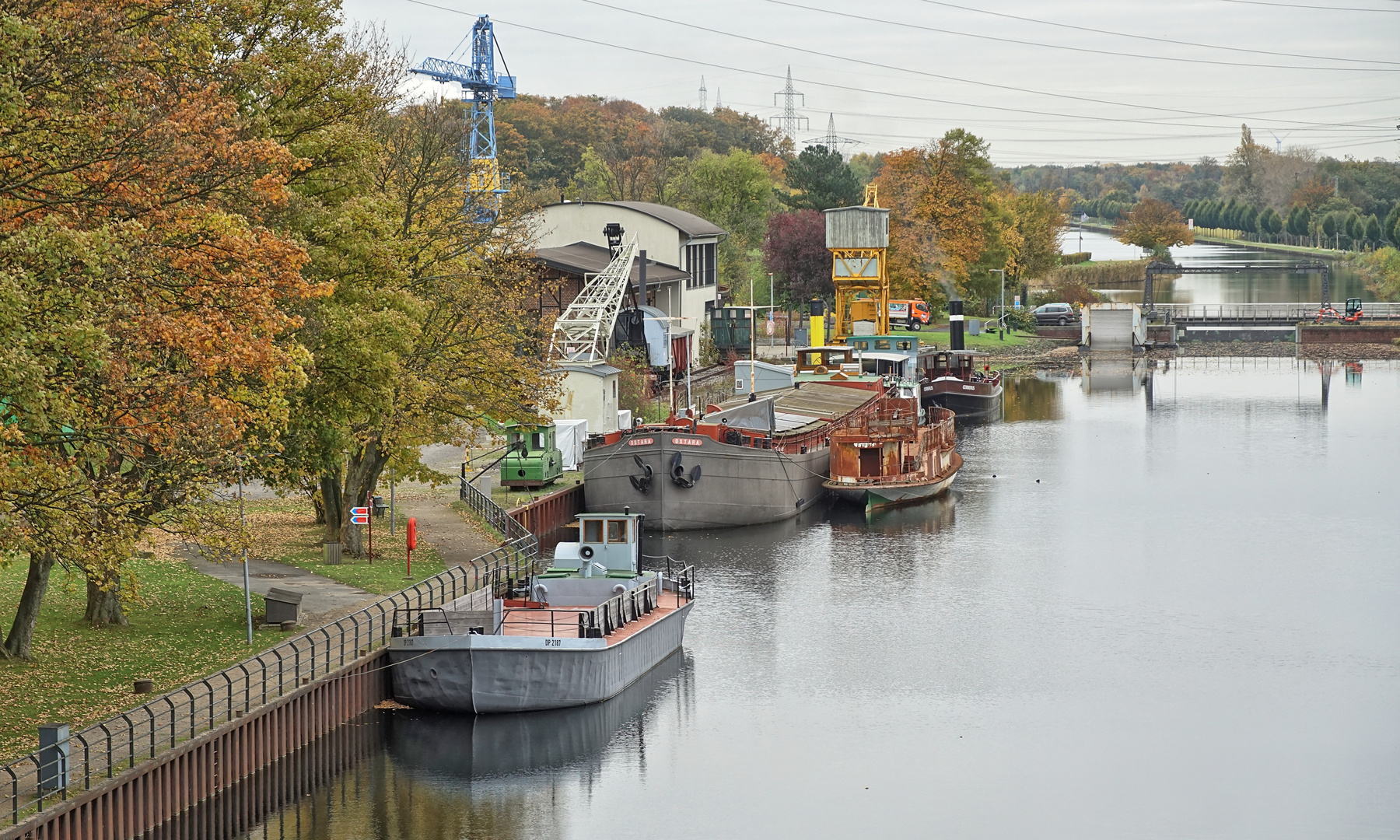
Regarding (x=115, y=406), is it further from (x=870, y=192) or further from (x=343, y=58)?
(x=870, y=192)

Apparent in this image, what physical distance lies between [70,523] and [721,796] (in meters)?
12.5

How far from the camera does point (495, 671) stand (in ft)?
Answer: 102

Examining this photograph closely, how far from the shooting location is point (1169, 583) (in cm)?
4522

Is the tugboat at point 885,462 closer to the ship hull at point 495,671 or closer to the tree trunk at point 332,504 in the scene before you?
the tree trunk at point 332,504

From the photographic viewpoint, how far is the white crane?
216ft

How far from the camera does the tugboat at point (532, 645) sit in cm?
3094

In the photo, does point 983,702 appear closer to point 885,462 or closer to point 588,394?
point 885,462

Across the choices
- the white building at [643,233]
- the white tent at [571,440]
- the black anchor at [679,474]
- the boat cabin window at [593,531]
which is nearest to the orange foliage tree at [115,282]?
the boat cabin window at [593,531]

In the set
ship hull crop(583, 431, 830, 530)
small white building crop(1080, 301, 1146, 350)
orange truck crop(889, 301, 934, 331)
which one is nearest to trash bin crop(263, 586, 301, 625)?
ship hull crop(583, 431, 830, 530)

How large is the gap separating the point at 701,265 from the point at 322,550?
60.1 m

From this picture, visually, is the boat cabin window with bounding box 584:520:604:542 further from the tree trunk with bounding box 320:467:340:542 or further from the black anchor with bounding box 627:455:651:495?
the black anchor with bounding box 627:455:651:495

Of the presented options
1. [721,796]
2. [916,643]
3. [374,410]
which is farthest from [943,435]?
[721,796]

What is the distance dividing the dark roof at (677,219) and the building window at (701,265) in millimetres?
977

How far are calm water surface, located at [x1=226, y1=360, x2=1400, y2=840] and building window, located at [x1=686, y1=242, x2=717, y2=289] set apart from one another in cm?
3985
